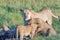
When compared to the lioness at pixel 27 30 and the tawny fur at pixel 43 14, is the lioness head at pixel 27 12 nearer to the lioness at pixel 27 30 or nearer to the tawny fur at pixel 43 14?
the tawny fur at pixel 43 14

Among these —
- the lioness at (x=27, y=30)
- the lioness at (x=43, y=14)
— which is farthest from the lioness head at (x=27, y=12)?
the lioness at (x=27, y=30)

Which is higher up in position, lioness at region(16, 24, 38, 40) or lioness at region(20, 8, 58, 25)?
lioness at region(20, 8, 58, 25)

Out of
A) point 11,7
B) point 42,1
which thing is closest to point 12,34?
point 11,7

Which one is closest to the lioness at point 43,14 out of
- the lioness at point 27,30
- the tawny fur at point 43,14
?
the tawny fur at point 43,14

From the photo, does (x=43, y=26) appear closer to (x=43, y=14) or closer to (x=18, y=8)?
(x=43, y=14)

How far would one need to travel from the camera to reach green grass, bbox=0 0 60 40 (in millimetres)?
2164

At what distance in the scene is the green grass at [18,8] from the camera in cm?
216

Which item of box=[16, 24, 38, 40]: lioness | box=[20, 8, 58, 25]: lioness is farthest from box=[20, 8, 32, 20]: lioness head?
box=[16, 24, 38, 40]: lioness

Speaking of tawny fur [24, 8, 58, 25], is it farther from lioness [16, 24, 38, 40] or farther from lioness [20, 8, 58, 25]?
lioness [16, 24, 38, 40]

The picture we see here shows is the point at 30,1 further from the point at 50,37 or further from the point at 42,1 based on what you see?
the point at 50,37

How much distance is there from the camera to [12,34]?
2.14 meters

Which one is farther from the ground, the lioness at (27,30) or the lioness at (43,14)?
the lioness at (43,14)

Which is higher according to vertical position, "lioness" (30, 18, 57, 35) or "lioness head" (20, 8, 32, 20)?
"lioness head" (20, 8, 32, 20)

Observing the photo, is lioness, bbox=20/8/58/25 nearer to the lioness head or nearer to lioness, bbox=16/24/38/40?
the lioness head
